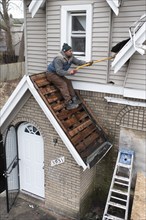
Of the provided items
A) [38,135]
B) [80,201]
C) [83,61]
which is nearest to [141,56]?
[83,61]

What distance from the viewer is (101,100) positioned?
7711mm

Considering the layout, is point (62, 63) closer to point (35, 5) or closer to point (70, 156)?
point (35, 5)

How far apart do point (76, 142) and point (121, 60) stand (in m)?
2.34

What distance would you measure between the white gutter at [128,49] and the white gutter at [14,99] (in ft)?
7.73

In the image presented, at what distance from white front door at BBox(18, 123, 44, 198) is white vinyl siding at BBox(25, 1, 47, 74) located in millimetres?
2139

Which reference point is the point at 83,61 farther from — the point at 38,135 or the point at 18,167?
the point at 18,167

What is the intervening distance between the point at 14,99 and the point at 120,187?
3.92m

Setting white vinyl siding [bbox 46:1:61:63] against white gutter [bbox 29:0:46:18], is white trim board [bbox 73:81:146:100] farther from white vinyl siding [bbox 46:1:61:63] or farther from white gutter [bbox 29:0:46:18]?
white gutter [bbox 29:0:46:18]

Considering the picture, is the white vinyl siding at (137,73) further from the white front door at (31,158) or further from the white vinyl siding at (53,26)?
the white front door at (31,158)

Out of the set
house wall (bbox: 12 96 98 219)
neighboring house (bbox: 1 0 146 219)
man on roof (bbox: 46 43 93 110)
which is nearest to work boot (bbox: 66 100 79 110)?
man on roof (bbox: 46 43 93 110)

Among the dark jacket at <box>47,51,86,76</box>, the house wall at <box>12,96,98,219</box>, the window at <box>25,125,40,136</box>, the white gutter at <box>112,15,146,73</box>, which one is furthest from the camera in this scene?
the window at <box>25,125,40,136</box>

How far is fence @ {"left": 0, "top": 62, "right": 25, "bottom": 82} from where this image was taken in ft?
71.1

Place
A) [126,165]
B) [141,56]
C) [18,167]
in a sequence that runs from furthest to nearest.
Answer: [18,167] → [126,165] → [141,56]

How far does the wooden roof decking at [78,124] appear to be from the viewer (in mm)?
6801
